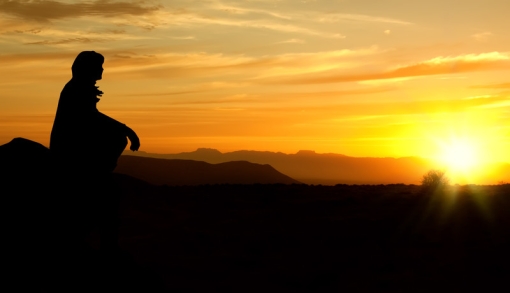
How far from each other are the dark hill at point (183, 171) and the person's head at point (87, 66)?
236 feet

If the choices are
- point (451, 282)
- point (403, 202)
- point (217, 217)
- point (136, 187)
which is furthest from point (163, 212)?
point (451, 282)

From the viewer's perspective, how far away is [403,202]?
1844cm

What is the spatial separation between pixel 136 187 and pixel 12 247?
694 inches

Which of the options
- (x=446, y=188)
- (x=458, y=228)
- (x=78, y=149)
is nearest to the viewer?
(x=78, y=149)

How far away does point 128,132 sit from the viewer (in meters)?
7.94

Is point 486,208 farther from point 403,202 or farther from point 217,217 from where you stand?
point 217,217

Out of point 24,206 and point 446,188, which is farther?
point 446,188

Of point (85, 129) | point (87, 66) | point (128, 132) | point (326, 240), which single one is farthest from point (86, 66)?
point (326, 240)

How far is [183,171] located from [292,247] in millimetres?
83574

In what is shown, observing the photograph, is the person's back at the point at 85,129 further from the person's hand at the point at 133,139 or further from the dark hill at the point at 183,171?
the dark hill at the point at 183,171

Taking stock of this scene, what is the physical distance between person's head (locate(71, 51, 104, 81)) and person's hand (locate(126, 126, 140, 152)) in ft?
2.65

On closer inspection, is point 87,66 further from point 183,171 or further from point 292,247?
point 183,171

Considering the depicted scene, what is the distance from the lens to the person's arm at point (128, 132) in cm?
790

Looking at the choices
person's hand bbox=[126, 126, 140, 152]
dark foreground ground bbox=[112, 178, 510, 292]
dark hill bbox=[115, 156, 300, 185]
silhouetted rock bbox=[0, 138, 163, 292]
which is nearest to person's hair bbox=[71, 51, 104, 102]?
person's hand bbox=[126, 126, 140, 152]
